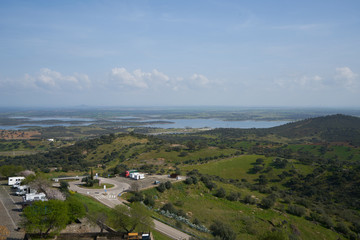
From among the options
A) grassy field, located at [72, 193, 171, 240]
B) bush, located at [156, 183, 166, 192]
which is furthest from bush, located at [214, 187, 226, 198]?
grassy field, located at [72, 193, 171, 240]

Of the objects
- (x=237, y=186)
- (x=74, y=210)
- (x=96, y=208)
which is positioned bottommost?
(x=237, y=186)

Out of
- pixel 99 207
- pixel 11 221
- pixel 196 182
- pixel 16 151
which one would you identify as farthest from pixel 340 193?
pixel 16 151

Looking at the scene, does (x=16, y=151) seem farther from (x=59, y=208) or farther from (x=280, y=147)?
(x=280, y=147)

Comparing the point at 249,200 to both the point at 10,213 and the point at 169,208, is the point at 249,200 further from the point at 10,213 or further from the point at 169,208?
the point at 10,213

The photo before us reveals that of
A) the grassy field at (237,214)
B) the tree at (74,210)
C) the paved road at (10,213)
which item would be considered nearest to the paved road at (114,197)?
the grassy field at (237,214)

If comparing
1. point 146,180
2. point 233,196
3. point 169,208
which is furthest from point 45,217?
point 233,196

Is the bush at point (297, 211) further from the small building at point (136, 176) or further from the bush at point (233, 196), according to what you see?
the small building at point (136, 176)

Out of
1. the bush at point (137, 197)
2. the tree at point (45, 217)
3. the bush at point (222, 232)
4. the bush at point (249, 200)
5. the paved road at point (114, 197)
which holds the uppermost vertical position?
the tree at point (45, 217)
